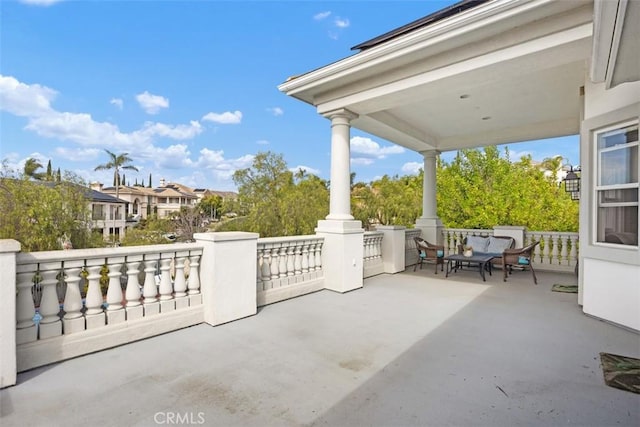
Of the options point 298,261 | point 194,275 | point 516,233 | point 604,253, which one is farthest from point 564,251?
point 194,275

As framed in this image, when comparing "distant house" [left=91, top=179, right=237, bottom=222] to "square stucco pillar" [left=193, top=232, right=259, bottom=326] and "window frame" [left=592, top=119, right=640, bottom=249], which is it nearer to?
"square stucco pillar" [left=193, top=232, right=259, bottom=326]

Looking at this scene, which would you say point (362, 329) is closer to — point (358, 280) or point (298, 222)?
point (358, 280)


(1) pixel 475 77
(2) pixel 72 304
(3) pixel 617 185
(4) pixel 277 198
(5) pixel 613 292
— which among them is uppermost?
(1) pixel 475 77

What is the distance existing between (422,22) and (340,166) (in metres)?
2.39

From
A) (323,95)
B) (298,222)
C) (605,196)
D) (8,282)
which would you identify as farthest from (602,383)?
(298,222)

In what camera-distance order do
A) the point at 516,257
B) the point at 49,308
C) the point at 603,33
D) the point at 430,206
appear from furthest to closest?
1. the point at 430,206
2. the point at 516,257
3. the point at 49,308
4. the point at 603,33

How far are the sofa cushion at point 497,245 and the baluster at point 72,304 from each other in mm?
7403

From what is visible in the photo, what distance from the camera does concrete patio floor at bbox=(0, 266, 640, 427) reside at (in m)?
1.93

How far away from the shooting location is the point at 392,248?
6.77m

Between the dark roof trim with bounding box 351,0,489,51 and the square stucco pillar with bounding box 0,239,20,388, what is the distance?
15.6 ft

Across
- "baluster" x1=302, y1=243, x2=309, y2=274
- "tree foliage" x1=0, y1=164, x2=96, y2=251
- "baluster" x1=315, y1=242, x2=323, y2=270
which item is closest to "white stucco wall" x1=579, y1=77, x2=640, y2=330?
"baluster" x1=315, y1=242, x2=323, y2=270

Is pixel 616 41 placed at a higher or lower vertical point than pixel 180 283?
higher

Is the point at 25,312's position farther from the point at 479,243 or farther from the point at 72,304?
the point at 479,243

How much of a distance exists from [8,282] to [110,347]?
3.31 ft
